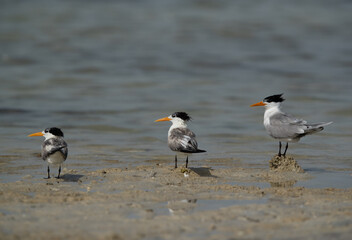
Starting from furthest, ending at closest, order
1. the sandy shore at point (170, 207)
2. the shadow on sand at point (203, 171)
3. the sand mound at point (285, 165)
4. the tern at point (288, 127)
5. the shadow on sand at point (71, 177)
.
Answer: the tern at point (288, 127)
the sand mound at point (285, 165)
the shadow on sand at point (203, 171)
the shadow on sand at point (71, 177)
the sandy shore at point (170, 207)

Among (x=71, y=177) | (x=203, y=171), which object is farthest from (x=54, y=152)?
(x=203, y=171)

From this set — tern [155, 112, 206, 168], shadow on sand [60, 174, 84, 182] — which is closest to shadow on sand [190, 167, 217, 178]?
tern [155, 112, 206, 168]

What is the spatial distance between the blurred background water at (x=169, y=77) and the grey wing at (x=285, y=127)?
67 centimetres

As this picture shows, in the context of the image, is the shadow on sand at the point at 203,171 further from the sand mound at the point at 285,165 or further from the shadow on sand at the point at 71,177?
the shadow on sand at the point at 71,177

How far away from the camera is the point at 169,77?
18.1 metres

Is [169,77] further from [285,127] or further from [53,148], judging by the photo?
[53,148]

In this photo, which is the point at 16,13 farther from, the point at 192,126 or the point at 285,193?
the point at 285,193

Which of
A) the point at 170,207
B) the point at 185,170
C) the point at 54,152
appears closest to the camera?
the point at 170,207

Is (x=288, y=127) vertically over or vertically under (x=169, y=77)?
under

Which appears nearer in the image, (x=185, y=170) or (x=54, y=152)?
(x=54, y=152)

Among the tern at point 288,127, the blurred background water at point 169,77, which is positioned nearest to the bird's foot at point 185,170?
the blurred background water at point 169,77

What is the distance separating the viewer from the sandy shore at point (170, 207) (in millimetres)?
5207

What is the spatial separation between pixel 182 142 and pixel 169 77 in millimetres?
9924

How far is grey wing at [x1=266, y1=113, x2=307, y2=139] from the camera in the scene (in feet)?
28.0
